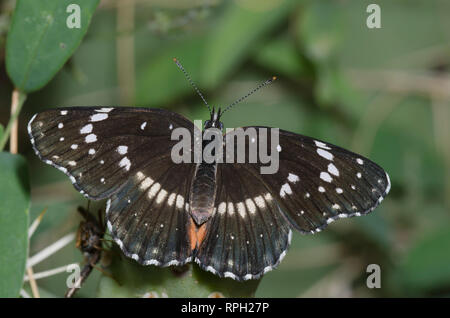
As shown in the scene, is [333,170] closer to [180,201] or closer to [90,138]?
[180,201]

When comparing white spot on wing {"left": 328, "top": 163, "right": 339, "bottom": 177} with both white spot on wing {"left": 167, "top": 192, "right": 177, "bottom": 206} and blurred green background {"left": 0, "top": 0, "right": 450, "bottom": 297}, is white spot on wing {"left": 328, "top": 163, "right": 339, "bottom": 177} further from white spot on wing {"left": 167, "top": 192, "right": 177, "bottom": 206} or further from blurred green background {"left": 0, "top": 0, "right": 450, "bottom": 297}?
blurred green background {"left": 0, "top": 0, "right": 450, "bottom": 297}

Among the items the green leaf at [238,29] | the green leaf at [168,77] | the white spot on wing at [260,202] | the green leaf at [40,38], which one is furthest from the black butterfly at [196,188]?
the green leaf at [168,77]

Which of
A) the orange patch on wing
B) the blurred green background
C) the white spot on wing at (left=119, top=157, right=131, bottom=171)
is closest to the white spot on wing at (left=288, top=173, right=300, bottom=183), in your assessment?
the orange patch on wing

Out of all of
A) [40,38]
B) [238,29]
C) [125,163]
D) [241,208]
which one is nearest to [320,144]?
[241,208]

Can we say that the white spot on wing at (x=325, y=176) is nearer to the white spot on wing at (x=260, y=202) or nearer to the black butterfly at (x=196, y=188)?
the black butterfly at (x=196, y=188)
